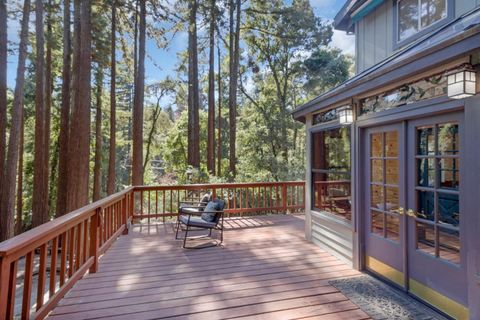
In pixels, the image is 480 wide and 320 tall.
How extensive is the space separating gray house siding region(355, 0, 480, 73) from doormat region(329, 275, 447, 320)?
3.94 metres

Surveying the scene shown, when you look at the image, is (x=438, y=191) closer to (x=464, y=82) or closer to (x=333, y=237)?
(x=464, y=82)

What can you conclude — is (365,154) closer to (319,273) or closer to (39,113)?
(319,273)

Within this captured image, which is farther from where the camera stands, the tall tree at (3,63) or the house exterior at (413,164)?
the tall tree at (3,63)

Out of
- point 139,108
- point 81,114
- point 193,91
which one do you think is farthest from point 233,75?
point 81,114

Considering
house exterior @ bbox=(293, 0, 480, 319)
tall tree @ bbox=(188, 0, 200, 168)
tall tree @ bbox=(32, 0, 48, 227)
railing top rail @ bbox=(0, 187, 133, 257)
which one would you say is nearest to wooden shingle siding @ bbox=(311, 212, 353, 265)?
house exterior @ bbox=(293, 0, 480, 319)

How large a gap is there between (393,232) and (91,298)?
10.8ft

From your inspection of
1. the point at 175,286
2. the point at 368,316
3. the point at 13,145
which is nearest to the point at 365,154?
the point at 368,316

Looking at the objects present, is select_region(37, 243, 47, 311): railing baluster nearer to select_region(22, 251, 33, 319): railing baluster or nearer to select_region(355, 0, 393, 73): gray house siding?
select_region(22, 251, 33, 319): railing baluster

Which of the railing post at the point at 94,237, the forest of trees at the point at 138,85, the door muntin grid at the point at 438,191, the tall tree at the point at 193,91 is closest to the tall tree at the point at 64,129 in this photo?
the forest of trees at the point at 138,85

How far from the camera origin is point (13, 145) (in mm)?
7531

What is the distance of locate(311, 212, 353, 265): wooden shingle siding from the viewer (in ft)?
12.2

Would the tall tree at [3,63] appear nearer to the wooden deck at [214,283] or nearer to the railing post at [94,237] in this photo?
the wooden deck at [214,283]

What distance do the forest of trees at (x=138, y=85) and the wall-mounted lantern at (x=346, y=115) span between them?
5.29 meters

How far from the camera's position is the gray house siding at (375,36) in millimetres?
4922
